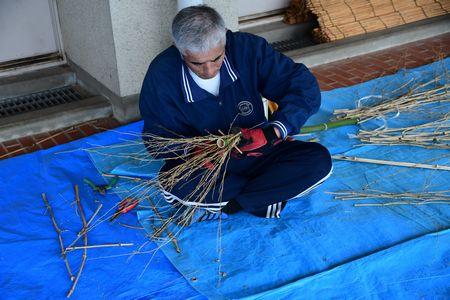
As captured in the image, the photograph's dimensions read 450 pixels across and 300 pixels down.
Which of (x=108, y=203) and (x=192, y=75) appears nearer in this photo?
(x=192, y=75)

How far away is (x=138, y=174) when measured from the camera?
10.5 feet

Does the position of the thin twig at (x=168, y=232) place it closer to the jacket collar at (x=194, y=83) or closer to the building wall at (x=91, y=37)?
the jacket collar at (x=194, y=83)

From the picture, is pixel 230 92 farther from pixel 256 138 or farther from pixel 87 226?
pixel 87 226

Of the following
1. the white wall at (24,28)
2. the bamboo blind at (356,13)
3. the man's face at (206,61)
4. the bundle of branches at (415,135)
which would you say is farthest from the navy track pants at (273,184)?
the bamboo blind at (356,13)

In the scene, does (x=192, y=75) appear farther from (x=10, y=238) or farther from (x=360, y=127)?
(x=360, y=127)

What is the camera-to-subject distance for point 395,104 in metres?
3.79

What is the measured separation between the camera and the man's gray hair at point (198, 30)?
7.51 ft

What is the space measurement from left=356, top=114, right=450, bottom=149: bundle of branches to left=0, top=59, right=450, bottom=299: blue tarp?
0.20 meters

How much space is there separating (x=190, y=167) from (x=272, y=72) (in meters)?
0.66

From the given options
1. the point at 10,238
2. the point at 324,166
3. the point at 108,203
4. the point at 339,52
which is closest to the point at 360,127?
the point at 324,166

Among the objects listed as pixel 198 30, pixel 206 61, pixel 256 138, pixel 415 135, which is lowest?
pixel 415 135

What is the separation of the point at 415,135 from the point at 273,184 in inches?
51.0

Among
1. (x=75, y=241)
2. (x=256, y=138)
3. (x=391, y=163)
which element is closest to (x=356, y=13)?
(x=391, y=163)

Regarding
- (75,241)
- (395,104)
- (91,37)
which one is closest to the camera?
(75,241)
